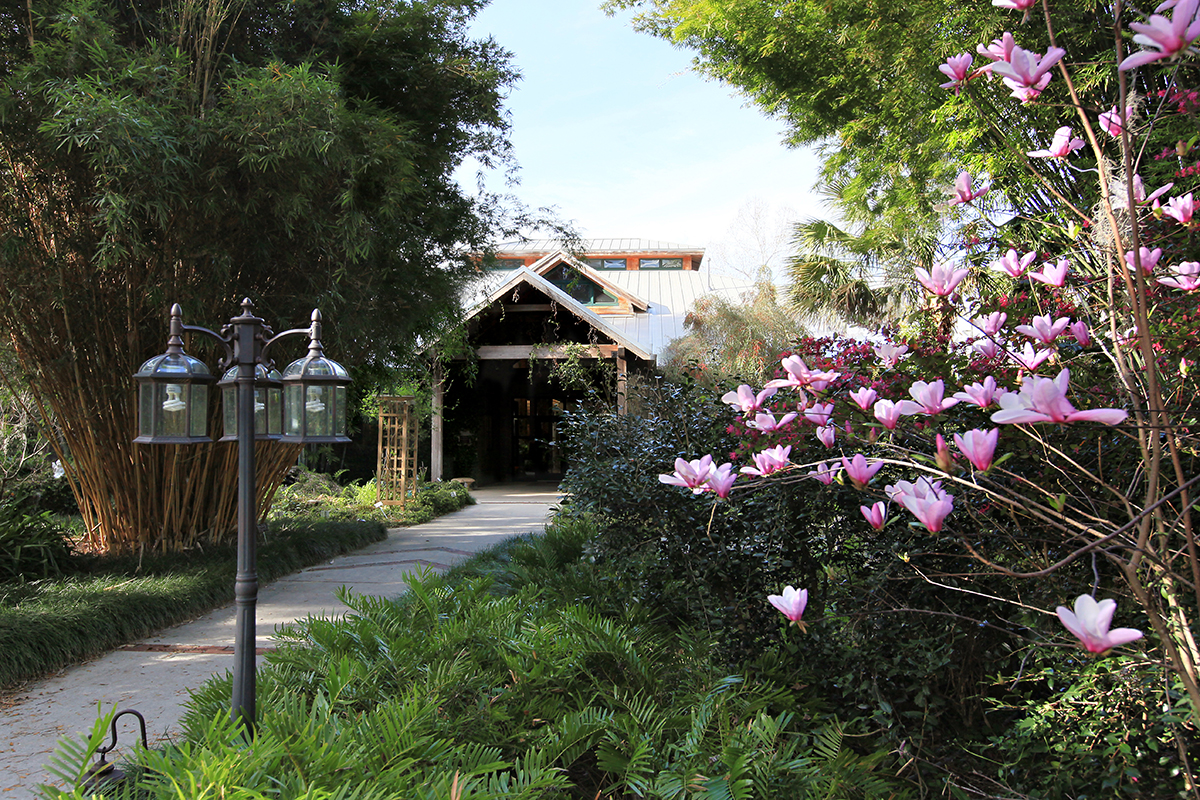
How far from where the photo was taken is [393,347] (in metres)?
6.50

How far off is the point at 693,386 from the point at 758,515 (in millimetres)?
955

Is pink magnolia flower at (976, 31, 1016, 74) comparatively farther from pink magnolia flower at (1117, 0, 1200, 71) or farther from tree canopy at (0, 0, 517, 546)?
tree canopy at (0, 0, 517, 546)

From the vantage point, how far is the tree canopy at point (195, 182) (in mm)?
4004

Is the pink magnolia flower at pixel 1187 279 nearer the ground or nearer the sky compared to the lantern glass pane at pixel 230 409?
nearer the sky

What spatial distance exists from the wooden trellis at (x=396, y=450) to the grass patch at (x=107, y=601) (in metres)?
3.68

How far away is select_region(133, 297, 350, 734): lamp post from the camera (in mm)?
2154


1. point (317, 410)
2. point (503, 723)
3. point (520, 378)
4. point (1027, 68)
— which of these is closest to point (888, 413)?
point (1027, 68)

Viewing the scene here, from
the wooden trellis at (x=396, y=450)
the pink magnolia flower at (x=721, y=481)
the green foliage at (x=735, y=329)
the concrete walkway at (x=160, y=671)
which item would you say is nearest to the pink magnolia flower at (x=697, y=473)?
the pink magnolia flower at (x=721, y=481)

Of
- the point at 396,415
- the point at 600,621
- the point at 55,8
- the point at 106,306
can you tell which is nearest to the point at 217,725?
the point at 600,621

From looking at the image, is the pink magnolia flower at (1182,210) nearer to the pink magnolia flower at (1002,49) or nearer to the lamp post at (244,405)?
the pink magnolia flower at (1002,49)

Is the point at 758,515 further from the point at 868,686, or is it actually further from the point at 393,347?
the point at 393,347

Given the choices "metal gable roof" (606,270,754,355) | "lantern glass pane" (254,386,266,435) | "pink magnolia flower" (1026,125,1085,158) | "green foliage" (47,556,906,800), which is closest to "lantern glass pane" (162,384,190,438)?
"lantern glass pane" (254,386,266,435)

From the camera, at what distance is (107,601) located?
13.2ft

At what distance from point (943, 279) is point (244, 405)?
205 centimetres
